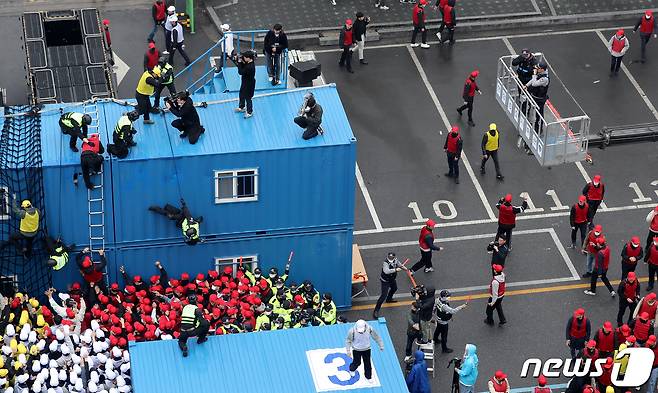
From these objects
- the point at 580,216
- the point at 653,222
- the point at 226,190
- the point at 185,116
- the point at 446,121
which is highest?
the point at 446,121

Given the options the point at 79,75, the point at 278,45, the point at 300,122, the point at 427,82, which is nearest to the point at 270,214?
the point at 300,122

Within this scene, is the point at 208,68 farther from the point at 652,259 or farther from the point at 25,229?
the point at 652,259

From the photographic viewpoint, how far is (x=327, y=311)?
118 feet

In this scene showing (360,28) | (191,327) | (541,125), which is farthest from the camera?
(360,28)

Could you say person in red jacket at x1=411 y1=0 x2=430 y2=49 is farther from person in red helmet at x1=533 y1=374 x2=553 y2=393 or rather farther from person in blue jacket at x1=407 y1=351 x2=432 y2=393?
person in red helmet at x1=533 y1=374 x2=553 y2=393

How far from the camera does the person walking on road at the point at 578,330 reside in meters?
35.6

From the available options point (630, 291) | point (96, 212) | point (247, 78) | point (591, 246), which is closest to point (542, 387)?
point (630, 291)

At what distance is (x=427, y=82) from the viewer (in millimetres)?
48094

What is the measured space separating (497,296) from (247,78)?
836 cm

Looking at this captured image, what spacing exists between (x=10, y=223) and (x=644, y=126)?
2020 cm

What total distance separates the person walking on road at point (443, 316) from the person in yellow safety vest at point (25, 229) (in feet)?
32.6

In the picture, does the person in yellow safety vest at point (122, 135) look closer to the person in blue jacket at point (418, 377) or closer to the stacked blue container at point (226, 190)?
the stacked blue container at point (226, 190)

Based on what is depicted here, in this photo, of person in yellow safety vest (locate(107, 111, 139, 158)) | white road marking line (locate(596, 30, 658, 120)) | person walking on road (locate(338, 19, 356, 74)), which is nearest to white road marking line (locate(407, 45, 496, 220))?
person walking on road (locate(338, 19, 356, 74))

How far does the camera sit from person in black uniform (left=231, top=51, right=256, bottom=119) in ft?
120
